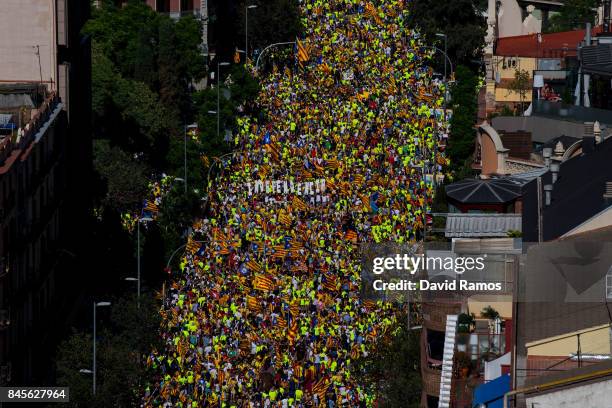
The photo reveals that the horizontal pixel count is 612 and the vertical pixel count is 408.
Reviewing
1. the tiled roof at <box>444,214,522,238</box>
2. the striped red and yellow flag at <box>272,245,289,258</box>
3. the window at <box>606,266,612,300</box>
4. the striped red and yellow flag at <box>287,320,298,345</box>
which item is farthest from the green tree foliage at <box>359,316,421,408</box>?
the window at <box>606,266,612,300</box>


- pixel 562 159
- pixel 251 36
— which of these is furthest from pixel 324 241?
pixel 251 36

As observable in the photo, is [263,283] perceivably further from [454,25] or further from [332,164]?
[454,25]

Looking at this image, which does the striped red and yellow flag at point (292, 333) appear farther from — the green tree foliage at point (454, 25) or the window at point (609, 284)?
the green tree foliage at point (454, 25)

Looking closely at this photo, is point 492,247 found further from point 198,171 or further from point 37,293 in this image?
point 198,171

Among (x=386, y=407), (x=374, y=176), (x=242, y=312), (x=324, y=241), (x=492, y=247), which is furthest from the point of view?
(x=374, y=176)

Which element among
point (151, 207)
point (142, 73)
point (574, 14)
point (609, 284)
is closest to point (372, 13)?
point (574, 14)

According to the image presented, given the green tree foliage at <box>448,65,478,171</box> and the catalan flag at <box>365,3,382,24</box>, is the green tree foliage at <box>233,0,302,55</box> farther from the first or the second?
the green tree foliage at <box>448,65,478,171</box>
